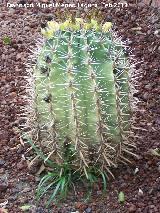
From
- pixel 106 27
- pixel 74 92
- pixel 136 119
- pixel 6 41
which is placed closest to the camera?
pixel 74 92

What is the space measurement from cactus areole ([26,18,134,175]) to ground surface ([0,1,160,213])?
6.7 inches

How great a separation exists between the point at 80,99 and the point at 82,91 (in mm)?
32

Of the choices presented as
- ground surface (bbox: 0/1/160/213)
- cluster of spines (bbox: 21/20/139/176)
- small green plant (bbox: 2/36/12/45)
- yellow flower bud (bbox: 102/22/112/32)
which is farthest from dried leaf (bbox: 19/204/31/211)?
small green plant (bbox: 2/36/12/45)

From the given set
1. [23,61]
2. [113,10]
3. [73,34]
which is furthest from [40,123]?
[113,10]

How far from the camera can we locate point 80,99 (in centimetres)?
254

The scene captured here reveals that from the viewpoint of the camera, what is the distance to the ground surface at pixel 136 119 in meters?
2.70

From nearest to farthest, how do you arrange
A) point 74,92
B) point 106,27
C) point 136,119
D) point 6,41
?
point 74,92, point 106,27, point 136,119, point 6,41

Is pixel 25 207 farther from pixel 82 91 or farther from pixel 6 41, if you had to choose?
pixel 6 41

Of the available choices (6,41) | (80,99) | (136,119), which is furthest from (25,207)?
(6,41)

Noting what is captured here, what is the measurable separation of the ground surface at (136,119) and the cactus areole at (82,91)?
0.17 m

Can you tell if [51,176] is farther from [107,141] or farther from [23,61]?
[23,61]

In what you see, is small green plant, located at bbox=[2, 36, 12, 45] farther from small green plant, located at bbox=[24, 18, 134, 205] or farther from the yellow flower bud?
the yellow flower bud

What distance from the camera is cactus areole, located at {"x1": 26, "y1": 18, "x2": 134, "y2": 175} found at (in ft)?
8.30

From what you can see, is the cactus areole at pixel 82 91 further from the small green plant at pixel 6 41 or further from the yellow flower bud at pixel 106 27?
the small green plant at pixel 6 41
